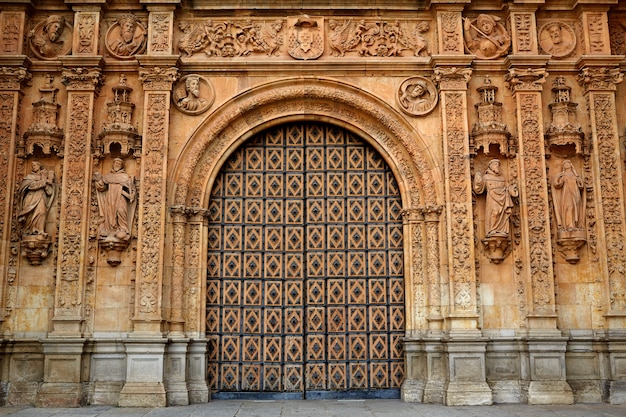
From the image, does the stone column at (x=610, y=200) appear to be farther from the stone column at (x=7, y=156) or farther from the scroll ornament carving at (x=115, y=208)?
the stone column at (x=7, y=156)

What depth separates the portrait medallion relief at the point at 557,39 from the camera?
14.0m

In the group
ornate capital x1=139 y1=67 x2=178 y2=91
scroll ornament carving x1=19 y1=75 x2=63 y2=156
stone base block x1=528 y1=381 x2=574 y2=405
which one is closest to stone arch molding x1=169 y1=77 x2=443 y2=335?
ornate capital x1=139 y1=67 x2=178 y2=91

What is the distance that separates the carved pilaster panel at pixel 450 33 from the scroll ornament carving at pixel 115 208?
692cm

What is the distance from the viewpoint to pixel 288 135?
14367mm

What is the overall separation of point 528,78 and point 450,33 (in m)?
1.84

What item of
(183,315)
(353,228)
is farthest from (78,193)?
(353,228)

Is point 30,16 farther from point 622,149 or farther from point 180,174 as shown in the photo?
point 622,149

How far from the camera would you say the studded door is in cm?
1348

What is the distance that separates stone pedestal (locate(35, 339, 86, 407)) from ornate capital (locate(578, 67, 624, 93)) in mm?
11234

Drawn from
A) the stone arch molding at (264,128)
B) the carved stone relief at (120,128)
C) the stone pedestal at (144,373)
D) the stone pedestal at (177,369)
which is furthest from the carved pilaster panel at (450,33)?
the stone pedestal at (144,373)

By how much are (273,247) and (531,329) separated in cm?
532

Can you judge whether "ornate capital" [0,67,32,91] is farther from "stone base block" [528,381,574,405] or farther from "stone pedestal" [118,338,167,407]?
"stone base block" [528,381,574,405]

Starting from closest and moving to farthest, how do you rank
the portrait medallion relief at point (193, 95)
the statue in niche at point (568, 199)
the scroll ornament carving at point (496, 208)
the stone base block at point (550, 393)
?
the stone base block at point (550, 393) → the scroll ornament carving at point (496, 208) → the statue in niche at point (568, 199) → the portrait medallion relief at point (193, 95)

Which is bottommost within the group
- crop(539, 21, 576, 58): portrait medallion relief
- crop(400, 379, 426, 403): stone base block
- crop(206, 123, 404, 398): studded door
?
crop(400, 379, 426, 403): stone base block
